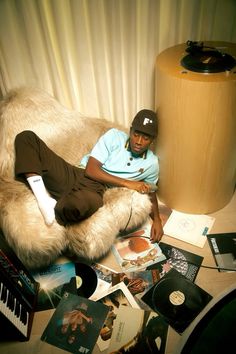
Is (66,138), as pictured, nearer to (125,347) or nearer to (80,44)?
(80,44)

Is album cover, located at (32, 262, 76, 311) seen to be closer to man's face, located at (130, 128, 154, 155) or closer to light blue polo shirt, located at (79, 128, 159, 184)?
light blue polo shirt, located at (79, 128, 159, 184)

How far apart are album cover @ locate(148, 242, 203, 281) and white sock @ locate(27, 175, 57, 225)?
67 cm

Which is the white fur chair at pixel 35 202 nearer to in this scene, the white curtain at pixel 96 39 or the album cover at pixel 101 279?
the album cover at pixel 101 279

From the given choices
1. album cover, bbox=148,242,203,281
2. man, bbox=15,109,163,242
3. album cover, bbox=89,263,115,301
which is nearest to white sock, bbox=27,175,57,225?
man, bbox=15,109,163,242

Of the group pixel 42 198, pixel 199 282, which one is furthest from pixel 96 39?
pixel 199 282

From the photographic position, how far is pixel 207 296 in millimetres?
1373

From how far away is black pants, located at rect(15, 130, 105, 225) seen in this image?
132 cm

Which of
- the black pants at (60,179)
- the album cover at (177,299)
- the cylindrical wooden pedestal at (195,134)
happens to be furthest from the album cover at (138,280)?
the cylindrical wooden pedestal at (195,134)

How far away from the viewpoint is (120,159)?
1.61 metres

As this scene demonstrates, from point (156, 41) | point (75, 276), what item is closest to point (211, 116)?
point (156, 41)

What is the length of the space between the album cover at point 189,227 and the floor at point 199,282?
32 mm

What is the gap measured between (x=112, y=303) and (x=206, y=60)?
1337mm

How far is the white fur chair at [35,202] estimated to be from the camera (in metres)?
1.31

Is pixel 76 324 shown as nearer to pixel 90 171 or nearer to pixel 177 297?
pixel 177 297
